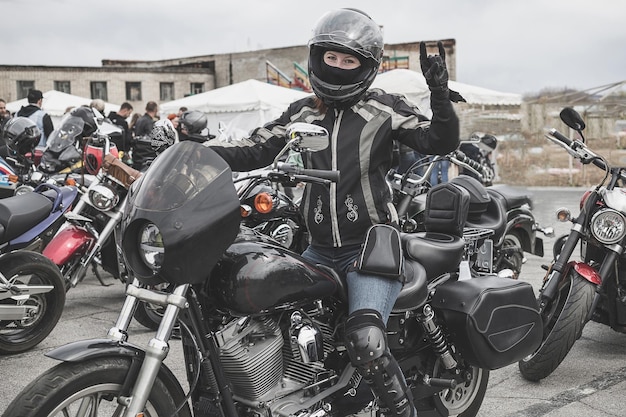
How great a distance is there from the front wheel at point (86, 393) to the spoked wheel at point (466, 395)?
1.53 meters

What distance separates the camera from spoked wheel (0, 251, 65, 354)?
15.6 ft

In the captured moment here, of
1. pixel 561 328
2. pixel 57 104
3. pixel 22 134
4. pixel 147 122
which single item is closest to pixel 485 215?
pixel 561 328

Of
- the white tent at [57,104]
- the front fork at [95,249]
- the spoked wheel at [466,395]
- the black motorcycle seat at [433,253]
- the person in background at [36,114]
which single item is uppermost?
the white tent at [57,104]

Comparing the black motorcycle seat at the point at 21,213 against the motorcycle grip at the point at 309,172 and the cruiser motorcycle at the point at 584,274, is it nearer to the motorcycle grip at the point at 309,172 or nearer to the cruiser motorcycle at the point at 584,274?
the motorcycle grip at the point at 309,172

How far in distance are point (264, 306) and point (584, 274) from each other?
8.38 ft

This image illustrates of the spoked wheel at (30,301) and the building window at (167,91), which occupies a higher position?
the building window at (167,91)

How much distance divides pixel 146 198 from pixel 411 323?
1559mm

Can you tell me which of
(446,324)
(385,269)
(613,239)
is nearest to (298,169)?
(385,269)

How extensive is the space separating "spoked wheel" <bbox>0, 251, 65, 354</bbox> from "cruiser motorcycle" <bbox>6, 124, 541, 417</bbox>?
2.59m

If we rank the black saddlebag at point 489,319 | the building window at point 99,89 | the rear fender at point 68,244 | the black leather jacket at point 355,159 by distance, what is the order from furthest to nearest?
the building window at point 99,89
the rear fender at point 68,244
the black saddlebag at point 489,319
the black leather jacket at point 355,159

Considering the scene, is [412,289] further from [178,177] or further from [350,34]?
[178,177]

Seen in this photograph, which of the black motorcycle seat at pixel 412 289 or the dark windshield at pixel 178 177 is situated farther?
the black motorcycle seat at pixel 412 289

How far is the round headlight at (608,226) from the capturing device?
176 inches

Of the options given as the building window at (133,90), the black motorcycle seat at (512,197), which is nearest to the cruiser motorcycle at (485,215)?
the black motorcycle seat at (512,197)
